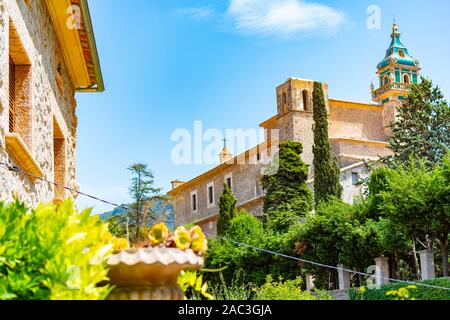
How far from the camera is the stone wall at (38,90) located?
5.67 metres

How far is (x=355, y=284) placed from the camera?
81.7 ft

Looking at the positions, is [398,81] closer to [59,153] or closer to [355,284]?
[355,284]

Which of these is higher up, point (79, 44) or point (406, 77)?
point (406, 77)

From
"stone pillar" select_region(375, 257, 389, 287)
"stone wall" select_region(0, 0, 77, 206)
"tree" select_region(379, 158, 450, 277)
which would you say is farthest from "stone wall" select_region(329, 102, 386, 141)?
"stone wall" select_region(0, 0, 77, 206)

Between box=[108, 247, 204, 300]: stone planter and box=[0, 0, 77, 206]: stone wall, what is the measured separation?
2.76 m

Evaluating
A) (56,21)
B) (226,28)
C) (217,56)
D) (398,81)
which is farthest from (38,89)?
(398,81)

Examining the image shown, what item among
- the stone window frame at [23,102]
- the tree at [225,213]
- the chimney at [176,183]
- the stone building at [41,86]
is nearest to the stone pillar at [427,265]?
the stone building at [41,86]

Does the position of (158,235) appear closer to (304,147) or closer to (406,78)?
(304,147)

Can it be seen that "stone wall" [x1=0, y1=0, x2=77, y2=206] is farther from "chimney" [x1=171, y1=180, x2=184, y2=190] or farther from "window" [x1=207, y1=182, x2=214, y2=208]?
"chimney" [x1=171, y1=180, x2=184, y2=190]

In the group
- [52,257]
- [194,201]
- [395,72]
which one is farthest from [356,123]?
[52,257]

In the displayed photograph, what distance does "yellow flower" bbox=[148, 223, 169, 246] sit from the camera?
10.5 ft

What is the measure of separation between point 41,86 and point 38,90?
0.24 metres

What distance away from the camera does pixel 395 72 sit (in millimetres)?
56031

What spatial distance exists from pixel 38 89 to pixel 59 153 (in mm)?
2574
